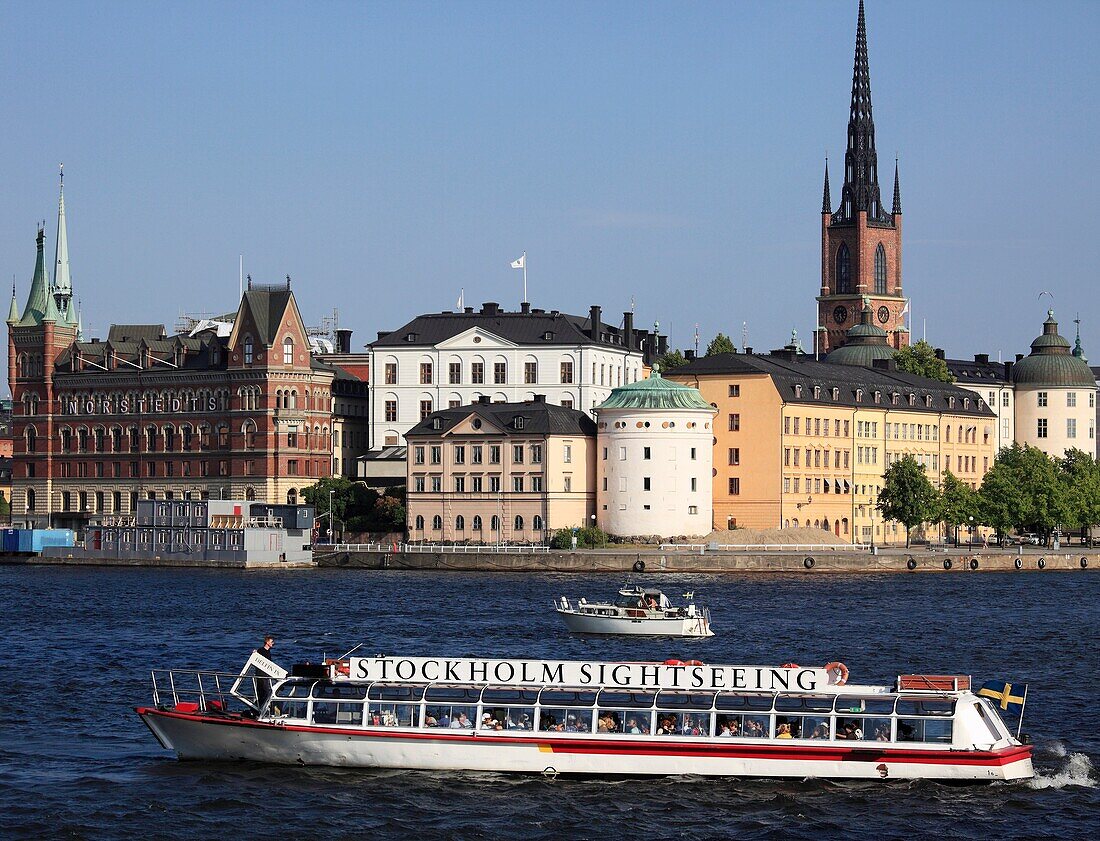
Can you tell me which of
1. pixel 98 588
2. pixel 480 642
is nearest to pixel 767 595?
pixel 480 642

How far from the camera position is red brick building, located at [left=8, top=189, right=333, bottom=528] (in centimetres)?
16050

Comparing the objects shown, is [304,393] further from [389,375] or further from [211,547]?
[211,547]

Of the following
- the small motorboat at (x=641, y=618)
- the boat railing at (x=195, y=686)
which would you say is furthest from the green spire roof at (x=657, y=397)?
the boat railing at (x=195, y=686)

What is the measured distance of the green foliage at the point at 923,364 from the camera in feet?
603

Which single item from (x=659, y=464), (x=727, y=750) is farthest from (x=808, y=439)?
(x=727, y=750)

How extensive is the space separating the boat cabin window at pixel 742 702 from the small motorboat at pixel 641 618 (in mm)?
33970

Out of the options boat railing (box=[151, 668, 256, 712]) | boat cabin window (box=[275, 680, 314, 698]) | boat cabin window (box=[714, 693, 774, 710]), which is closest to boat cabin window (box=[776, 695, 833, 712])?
boat cabin window (box=[714, 693, 774, 710])

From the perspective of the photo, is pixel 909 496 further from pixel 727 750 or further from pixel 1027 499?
pixel 727 750

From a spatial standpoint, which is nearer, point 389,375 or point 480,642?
point 480,642

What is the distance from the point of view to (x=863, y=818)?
1747 inches

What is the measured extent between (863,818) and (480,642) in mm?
34654

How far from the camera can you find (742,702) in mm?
47625

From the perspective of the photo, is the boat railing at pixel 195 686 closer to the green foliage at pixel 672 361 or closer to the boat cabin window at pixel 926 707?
the boat cabin window at pixel 926 707

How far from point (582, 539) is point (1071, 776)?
84334mm
